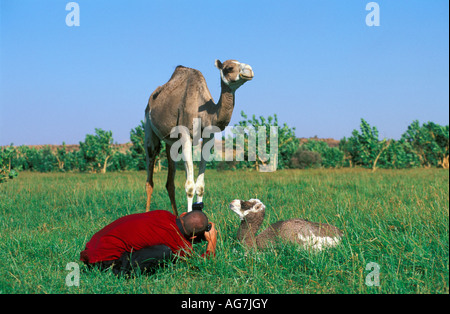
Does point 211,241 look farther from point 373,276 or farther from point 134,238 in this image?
point 373,276

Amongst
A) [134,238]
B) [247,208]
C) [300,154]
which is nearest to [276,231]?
[247,208]

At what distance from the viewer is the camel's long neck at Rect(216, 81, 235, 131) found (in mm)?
5066

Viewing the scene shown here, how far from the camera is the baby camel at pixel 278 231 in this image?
13.2 feet

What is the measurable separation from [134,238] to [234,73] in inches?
94.6

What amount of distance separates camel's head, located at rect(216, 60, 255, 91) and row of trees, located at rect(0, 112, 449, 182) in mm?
15769

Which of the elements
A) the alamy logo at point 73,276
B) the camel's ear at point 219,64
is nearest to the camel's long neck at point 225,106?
the camel's ear at point 219,64

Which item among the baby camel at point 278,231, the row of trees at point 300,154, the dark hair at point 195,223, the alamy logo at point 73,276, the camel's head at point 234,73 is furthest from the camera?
the row of trees at point 300,154

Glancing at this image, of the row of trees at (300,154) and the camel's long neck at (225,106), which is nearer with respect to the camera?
the camel's long neck at (225,106)

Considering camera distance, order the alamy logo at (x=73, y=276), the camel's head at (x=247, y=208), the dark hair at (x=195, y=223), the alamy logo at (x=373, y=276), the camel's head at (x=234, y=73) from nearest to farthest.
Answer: the alamy logo at (x=373, y=276), the alamy logo at (x=73, y=276), the dark hair at (x=195, y=223), the camel's head at (x=247, y=208), the camel's head at (x=234, y=73)

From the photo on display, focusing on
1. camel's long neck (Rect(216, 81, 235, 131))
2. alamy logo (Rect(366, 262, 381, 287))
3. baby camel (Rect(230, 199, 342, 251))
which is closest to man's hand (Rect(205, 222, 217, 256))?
baby camel (Rect(230, 199, 342, 251))

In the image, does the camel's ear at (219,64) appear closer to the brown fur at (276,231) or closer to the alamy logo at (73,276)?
the brown fur at (276,231)
